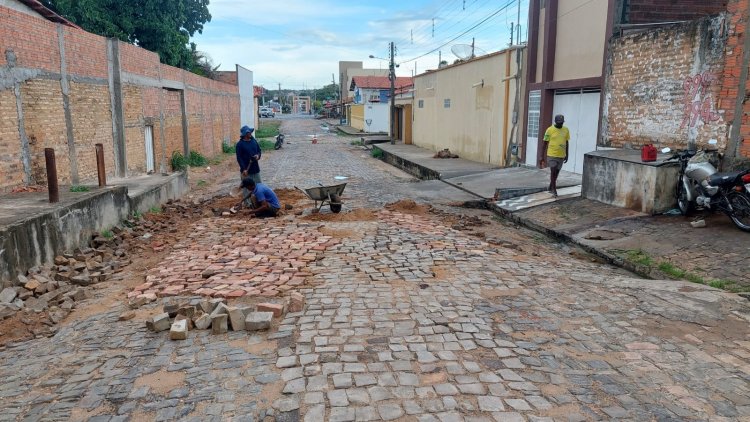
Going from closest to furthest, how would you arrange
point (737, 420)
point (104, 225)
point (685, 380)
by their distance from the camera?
1. point (737, 420)
2. point (685, 380)
3. point (104, 225)

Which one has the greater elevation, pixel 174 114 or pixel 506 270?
pixel 174 114

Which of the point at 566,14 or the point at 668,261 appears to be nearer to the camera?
the point at 668,261

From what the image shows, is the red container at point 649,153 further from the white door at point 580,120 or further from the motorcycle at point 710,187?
the white door at point 580,120

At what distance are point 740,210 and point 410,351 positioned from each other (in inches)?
227

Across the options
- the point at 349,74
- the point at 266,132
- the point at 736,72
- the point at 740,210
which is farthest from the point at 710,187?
the point at 349,74

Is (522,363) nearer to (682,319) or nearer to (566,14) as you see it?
(682,319)

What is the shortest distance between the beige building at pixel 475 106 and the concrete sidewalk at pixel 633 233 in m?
4.61

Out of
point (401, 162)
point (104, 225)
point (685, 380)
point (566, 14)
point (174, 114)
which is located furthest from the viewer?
point (401, 162)

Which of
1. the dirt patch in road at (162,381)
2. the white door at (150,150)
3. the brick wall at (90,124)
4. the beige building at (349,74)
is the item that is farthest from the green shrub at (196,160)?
the beige building at (349,74)

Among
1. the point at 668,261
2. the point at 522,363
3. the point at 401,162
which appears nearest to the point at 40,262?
the point at 522,363

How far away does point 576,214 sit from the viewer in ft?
32.2

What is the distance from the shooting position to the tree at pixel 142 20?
22.5 m

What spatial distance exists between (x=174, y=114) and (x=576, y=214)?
46.4 feet

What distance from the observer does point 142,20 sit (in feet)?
81.6
